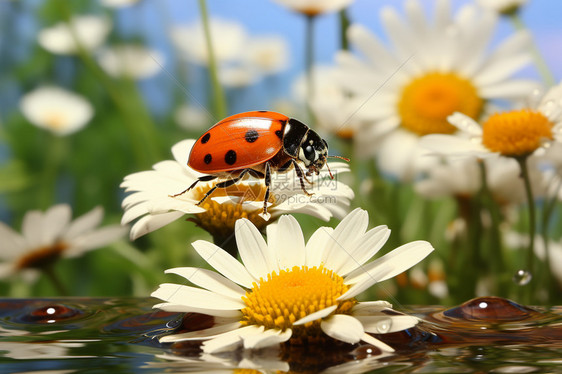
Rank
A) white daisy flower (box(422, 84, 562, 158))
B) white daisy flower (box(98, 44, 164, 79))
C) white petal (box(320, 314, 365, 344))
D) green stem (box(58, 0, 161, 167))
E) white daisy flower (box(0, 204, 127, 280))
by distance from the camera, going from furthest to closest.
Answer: white daisy flower (box(98, 44, 164, 79)) < green stem (box(58, 0, 161, 167)) < white daisy flower (box(0, 204, 127, 280)) < white daisy flower (box(422, 84, 562, 158)) < white petal (box(320, 314, 365, 344))

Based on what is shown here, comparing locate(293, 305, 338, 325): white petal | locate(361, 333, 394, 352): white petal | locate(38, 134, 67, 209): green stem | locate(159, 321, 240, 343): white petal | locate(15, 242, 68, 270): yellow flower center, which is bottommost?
locate(361, 333, 394, 352): white petal

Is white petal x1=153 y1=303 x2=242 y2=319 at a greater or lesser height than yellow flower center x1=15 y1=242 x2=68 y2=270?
lesser

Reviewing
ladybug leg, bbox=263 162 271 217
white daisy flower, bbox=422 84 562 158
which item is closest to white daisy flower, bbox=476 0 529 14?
white daisy flower, bbox=422 84 562 158

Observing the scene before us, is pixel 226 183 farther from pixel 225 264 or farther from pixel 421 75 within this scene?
pixel 421 75

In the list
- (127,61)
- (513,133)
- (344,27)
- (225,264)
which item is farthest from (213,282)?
(127,61)

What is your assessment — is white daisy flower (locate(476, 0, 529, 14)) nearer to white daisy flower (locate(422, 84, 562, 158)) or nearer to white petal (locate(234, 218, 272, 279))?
white daisy flower (locate(422, 84, 562, 158))

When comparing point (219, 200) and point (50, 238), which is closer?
point (219, 200)

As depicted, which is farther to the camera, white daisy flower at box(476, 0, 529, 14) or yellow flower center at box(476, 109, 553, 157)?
white daisy flower at box(476, 0, 529, 14)
